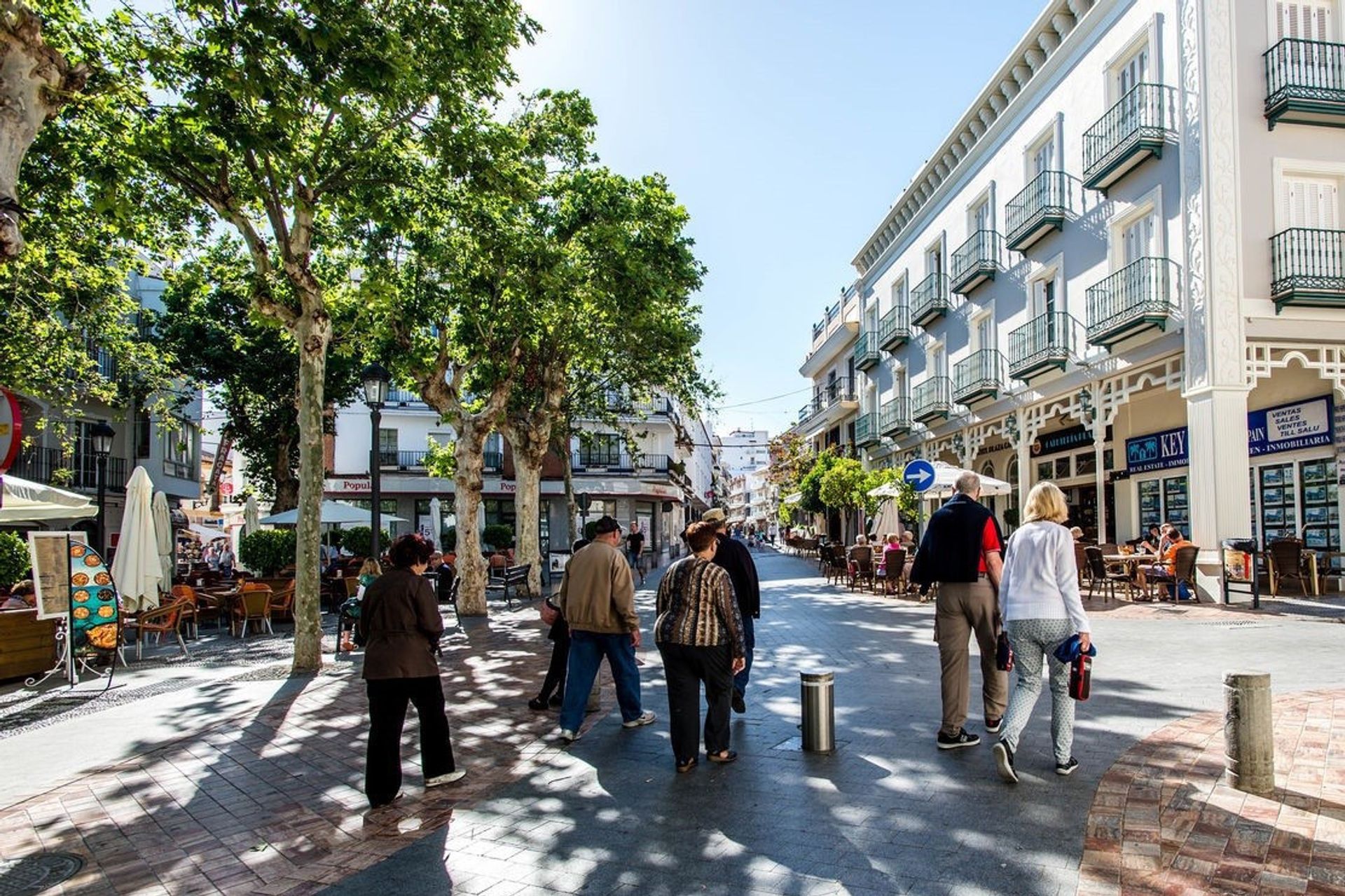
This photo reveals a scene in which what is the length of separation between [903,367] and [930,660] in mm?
22384

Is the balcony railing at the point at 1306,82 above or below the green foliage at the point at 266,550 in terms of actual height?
above

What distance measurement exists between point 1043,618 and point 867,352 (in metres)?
29.5

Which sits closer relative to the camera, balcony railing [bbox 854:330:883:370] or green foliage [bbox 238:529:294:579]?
green foliage [bbox 238:529:294:579]

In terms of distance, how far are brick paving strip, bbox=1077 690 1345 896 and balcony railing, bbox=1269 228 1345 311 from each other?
1087cm

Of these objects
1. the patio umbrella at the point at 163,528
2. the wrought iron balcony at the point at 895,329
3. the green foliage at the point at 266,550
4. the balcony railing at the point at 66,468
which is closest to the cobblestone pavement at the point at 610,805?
the patio umbrella at the point at 163,528

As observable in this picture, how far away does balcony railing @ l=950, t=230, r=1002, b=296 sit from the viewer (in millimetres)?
21883

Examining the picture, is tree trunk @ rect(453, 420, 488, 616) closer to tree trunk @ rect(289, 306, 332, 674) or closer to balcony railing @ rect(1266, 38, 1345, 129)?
tree trunk @ rect(289, 306, 332, 674)

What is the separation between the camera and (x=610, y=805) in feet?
15.9

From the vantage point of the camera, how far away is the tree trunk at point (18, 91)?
4930mm

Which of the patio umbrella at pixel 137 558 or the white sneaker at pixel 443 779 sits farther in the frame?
the patio umbrella at pixel 137 558

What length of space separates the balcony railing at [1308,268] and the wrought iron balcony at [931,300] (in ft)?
37.7

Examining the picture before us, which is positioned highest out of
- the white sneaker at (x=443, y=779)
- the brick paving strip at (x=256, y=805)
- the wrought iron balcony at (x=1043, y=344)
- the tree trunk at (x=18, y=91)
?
the wrought iron balcony at (x=1043, y=344)

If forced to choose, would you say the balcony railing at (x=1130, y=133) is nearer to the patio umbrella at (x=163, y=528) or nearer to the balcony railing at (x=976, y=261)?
the balcony railing at (x=976, y=261)

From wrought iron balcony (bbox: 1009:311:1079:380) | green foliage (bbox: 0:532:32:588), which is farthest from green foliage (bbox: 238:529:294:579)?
wrought iron balcony (bbox: 1009:311:1079:380)
